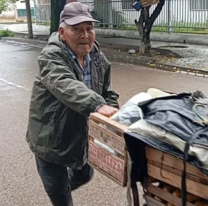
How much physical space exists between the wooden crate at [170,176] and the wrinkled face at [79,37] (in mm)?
964

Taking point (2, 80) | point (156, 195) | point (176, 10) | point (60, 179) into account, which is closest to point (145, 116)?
point (156, 195)

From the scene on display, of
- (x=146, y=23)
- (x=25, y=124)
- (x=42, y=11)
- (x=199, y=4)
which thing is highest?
(x=42, y=11)

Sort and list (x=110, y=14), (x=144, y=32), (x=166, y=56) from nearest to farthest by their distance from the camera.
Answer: (x=166, y=56) < (x=144, y=32) < (x=110, y=14)

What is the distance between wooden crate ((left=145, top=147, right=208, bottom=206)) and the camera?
1659mm

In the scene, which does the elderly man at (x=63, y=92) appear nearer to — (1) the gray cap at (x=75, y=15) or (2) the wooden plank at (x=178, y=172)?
(1) the gray cap at (x=75, y=15)

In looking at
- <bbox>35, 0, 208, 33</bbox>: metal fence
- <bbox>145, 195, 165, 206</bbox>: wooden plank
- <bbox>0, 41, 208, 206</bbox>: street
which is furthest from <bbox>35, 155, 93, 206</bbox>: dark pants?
<bbox>35, 0, 208, 33</bbox>: metal fence

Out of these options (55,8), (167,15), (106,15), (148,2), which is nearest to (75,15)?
(148,2)

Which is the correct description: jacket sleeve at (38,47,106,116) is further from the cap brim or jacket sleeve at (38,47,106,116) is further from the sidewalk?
the sidewalk

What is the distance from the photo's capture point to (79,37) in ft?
8.17

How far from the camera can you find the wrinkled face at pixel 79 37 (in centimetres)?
247

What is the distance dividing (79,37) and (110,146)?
0.84m

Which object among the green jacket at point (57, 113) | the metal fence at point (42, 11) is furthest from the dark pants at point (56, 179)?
the metal fence at point (42, 11)

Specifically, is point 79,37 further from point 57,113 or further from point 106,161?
point 106,161

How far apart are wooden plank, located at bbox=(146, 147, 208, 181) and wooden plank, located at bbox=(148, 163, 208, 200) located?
0.04 m
